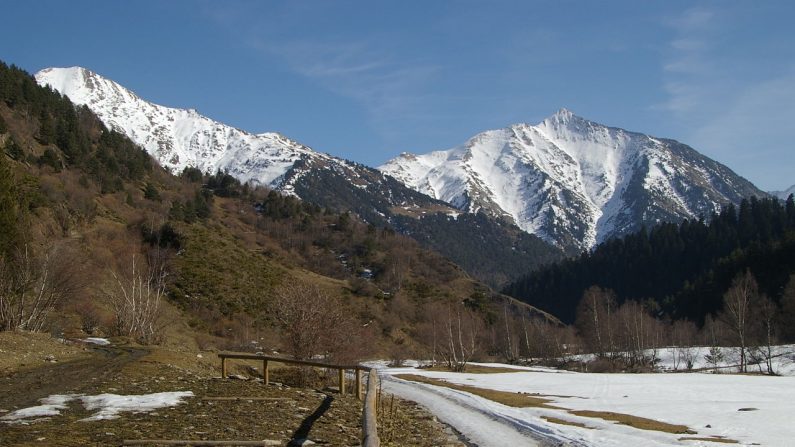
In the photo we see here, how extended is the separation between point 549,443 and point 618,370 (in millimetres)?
70402

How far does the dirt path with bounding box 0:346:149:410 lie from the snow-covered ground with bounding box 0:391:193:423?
589mm

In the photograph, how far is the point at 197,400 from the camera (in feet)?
64.9

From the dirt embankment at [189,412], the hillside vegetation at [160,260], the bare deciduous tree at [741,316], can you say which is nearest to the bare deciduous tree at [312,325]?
the hillside vegetation at [160,260]

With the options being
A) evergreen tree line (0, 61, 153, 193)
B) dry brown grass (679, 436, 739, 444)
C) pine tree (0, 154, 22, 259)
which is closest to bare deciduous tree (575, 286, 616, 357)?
pine tree (0, 154, 22, 259)

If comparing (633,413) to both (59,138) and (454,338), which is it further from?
(59,138)

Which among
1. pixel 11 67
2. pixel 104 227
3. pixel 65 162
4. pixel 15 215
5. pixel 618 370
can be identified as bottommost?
pixel 618 370

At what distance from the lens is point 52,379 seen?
22.3m

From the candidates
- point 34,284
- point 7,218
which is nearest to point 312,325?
point 34,284

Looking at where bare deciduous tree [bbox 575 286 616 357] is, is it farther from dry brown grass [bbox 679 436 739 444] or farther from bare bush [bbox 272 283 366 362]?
dry brown grass [bbox 679 436 739 444]

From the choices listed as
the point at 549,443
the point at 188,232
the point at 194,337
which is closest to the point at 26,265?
the point at 549,443

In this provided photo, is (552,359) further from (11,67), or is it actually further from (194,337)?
(11,67)

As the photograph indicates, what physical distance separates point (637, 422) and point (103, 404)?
16967 mm

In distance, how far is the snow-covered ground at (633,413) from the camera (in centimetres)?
1825

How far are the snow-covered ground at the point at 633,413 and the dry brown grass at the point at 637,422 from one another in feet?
1.75
